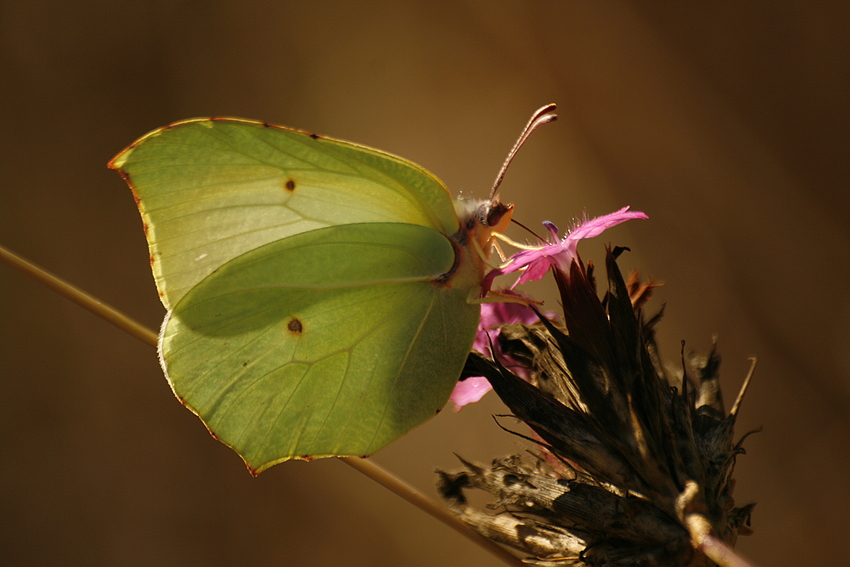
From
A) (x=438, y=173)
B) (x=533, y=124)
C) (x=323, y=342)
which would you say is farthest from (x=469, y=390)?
(x=438, y=173)

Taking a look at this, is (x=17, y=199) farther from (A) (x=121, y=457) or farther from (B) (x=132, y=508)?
(B) (x=132, y=508)

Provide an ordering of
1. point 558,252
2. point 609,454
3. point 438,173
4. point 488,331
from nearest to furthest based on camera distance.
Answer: point 609,454
point 558,252
point 488,331
point 438,173

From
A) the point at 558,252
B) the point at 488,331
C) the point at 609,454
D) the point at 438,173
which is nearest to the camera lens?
the point at 609,454

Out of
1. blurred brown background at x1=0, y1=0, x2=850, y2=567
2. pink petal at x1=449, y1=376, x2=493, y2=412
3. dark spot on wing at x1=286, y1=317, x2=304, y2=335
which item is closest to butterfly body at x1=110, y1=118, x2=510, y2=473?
dark spot on wing at x1=286, y1=317, x2=304, y2=335

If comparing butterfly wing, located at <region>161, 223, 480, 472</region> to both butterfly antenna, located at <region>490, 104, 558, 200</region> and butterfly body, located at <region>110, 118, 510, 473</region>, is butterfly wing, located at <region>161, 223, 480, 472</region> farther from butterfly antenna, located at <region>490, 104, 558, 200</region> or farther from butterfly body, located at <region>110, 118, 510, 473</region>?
butterfly antenna, located at <region>490, 104, 558, 200</region>

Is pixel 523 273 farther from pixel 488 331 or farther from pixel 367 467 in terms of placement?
pixel 367 467

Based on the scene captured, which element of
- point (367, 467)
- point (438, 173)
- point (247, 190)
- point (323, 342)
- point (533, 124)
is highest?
point (438, 173)

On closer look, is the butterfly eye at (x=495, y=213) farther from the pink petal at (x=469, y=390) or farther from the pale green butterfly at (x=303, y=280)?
the pink petal at (x=469, y=390)

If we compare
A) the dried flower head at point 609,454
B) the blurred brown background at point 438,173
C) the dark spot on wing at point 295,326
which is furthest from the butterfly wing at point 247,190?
the blurred brown background at point 438,173
